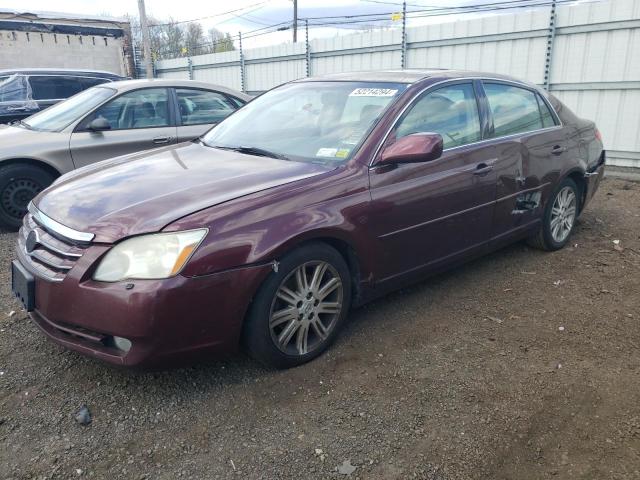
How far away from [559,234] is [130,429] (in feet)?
13.3

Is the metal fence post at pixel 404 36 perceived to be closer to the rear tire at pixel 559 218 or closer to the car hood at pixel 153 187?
the rear tire at pixel 559 218

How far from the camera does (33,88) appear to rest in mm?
8117

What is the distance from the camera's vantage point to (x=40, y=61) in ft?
63.7

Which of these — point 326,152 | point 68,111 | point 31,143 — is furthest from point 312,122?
point 68,111

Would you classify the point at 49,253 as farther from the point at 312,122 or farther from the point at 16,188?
the point at 16,188

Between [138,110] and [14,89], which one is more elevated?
[14,89]

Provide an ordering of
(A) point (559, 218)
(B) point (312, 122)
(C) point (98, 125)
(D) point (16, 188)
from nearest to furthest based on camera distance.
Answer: (B) point (312, 122)
(A) point (559, 218)
(D) point (16, 188)
(C) point (98, 125)

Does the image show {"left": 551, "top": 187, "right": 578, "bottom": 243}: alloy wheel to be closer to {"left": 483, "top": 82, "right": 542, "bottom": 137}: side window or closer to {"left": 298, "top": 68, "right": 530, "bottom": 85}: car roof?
{"left": 483, "top": 82, "right": 542, "bottom": 137}: side window

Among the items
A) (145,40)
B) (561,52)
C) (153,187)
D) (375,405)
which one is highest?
(145,40)

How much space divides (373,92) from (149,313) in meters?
2.10

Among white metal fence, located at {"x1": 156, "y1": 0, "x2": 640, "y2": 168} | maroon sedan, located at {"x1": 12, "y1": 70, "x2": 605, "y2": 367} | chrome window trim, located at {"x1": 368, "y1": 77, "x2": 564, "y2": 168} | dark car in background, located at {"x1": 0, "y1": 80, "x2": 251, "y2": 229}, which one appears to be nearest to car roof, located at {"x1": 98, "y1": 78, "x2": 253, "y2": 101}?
dark car in background, located at {"x1": 0, "y1": 80, "x2": 251, "y2": 229}

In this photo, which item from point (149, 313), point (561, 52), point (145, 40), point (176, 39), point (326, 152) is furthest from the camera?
point (176, 39)

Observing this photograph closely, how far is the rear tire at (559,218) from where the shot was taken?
4.73 m

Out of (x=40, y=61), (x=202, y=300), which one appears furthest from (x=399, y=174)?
(x=40, y=61)
